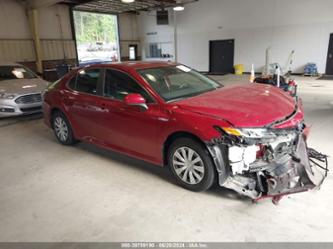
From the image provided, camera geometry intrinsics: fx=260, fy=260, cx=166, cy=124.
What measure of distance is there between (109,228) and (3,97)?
5255 millimetres

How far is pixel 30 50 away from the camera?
13766mm

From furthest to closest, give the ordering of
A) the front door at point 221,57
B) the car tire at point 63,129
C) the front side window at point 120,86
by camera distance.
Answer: the front door at point 221,57 < the car tire at point 63,129 < the front side window at point 120,86

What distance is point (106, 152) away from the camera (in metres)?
4.02

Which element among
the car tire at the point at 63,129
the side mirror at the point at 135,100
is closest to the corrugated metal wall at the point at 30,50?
the car tire at the point at 63,129

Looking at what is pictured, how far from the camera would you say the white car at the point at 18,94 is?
20.0 ft

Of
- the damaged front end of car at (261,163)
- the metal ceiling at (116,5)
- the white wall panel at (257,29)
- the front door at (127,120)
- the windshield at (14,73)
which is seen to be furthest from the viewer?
the metal ceiling at (116,5)

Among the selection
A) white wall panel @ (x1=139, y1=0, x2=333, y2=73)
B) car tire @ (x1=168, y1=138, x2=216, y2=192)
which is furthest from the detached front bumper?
white wall panel @ (x1=139, y1=0, x2=333, y2=73)

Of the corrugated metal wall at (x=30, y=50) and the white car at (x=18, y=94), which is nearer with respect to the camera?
the white car at (x=18, y=94)

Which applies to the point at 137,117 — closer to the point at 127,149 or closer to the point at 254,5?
the point at 127,149

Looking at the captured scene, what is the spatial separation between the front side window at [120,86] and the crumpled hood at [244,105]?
0.54 metres

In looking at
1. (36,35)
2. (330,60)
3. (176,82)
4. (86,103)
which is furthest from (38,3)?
(330,60)

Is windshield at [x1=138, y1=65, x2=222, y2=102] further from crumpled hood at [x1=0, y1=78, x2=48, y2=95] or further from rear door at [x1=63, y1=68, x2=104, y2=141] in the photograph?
crumpled hood at [x1=0, y1=78, x2=48, y2=95]

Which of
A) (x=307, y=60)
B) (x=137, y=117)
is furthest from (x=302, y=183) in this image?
(x=307, y=60)

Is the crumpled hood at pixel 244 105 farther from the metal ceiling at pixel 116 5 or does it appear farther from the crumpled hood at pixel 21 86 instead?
the metal ceiling at pixel 116 5
